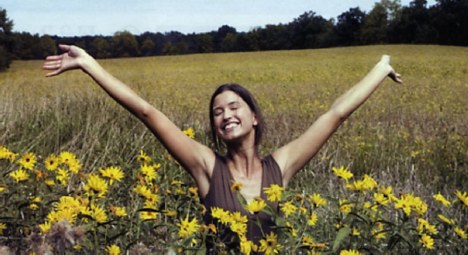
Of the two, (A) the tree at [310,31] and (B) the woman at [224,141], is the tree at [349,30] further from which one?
(B) the woman at [224,141]

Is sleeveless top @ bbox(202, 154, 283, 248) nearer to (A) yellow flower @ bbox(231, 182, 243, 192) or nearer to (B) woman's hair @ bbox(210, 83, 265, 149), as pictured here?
(B) woman's hair @ bbox(210, 83, 265, 149)

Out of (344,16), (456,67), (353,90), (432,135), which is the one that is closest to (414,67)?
(456,67)

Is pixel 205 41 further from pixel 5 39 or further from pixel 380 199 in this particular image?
pixel 380 199

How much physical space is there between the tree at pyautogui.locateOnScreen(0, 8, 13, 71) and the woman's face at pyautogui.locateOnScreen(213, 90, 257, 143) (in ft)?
114

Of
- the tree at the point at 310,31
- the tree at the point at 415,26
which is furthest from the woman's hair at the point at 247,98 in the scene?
A: the tree at the point at 310,31

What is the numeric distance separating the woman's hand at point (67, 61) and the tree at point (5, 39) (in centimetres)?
3456

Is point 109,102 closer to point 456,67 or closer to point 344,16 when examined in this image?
point 456,67

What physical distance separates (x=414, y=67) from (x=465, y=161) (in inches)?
880

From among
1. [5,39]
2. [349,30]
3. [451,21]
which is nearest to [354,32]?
[349,30]

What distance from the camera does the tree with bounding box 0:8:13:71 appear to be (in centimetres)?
3573

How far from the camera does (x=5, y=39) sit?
3725cm

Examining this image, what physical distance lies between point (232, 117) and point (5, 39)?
37.5 m

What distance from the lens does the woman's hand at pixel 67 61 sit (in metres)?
2.63

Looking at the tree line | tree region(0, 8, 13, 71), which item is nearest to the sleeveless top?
tree region(0, 8, 13, 71)
